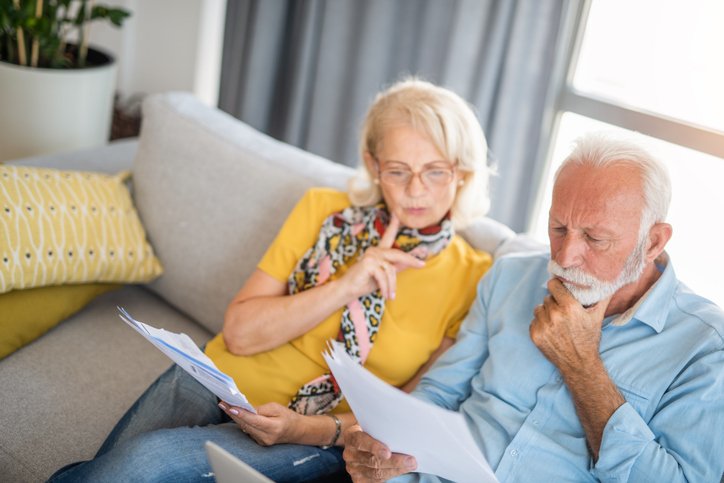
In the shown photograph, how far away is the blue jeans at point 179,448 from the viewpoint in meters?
1.50

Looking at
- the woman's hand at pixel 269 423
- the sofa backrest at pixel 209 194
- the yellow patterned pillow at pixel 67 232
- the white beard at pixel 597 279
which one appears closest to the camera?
the white beard at pixel 597 279

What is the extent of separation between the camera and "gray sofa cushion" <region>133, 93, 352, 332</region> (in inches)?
83.5

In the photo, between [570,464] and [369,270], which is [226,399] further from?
[570,464]

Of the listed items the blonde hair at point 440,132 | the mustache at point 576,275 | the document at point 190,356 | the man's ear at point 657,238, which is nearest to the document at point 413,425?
the document at point 190,356

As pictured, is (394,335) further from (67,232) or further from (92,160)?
(92,160)

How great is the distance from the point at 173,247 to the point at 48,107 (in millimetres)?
1146

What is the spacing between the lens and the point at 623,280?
1.48 meters

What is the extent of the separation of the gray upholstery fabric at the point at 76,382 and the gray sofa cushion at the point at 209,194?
0.15m

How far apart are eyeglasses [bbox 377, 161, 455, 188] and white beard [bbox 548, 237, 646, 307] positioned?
375mm

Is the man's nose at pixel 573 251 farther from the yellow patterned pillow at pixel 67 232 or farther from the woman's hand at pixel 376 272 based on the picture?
the yellow patterned pillow at pixel 67 232


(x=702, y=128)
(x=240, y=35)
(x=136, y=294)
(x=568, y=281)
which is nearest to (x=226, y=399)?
(x=568, y=281)

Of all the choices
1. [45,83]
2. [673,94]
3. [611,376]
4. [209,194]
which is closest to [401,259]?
[611,376]

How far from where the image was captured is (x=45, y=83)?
296cm

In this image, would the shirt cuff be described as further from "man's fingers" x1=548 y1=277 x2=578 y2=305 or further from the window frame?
the window frame
